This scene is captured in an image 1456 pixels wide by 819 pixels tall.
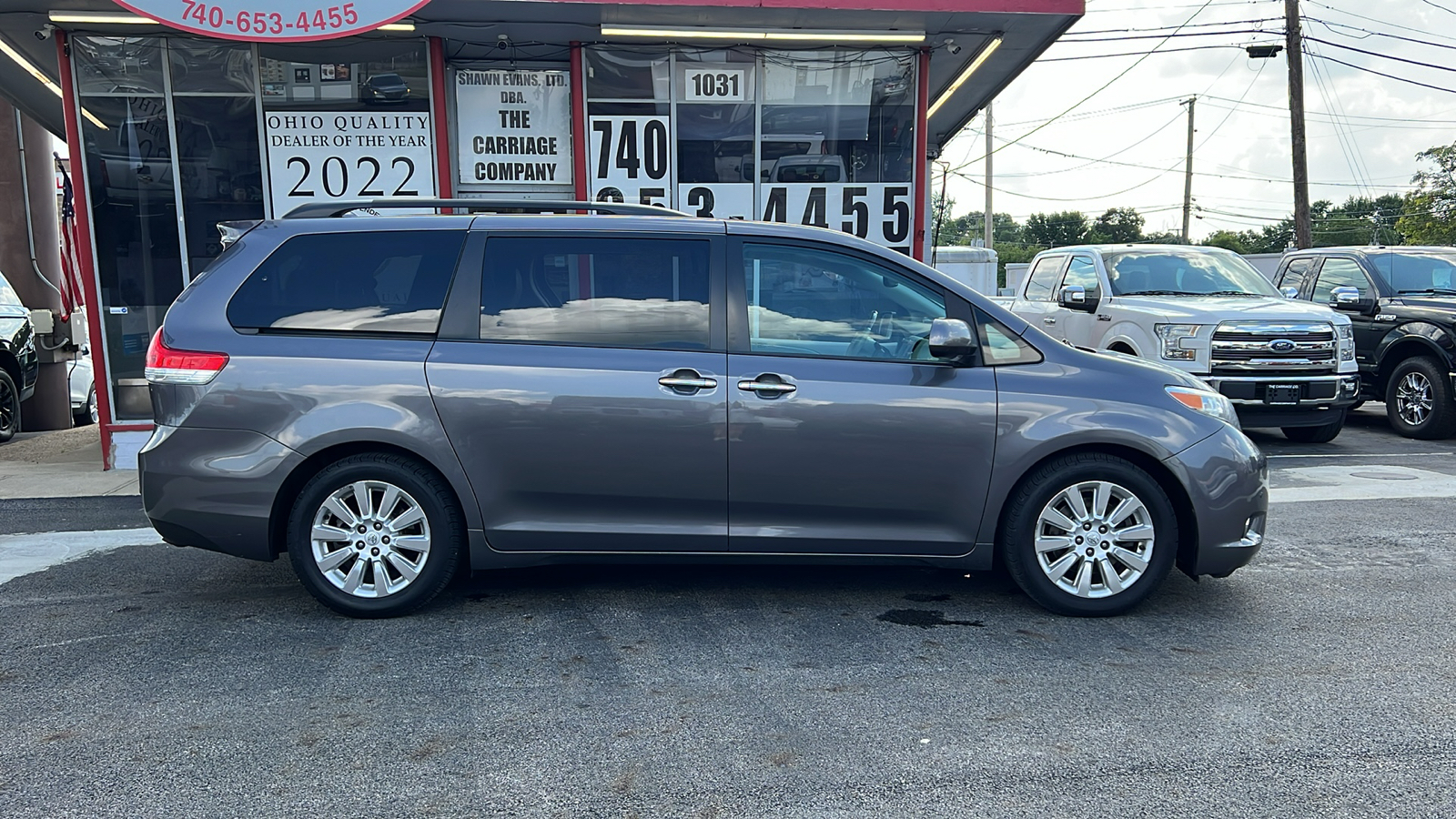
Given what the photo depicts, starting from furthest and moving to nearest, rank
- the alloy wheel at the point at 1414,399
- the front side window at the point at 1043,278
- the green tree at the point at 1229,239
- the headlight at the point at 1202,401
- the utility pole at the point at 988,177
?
the green tree at the point at 1229,239
the utility pole at the point at 988,177
the front side window at the point at 1043,278
the alloy wheel at the point at 1414,399
the headlight at the point at 1202,401

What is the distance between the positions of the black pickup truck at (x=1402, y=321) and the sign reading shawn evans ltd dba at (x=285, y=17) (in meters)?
9.72

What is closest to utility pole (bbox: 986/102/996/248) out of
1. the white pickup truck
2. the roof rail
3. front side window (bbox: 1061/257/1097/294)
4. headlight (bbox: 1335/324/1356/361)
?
front side window (bbox: 1061/257/1097/294)

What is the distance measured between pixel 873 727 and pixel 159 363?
11.5 feet

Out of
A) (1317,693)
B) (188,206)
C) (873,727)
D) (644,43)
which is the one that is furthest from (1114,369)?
(188,206)

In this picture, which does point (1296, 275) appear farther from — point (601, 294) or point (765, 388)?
point (601, 294)

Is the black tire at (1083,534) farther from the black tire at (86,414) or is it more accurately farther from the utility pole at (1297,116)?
the utility pole at (1297,116)

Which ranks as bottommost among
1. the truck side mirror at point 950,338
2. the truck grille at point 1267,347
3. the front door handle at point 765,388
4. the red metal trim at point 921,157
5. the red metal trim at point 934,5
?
the truck grille at point 1267,347

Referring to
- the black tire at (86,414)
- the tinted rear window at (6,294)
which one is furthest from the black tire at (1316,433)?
the black tire at (86,414)

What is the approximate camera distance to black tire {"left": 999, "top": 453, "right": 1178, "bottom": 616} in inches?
182

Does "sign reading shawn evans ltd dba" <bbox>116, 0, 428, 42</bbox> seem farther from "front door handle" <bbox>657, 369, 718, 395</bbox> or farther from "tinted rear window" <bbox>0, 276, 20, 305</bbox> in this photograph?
"tinted rear window" <bbox>0, 276, 20, 305</bbox>

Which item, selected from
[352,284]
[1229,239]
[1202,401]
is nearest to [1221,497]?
[1202,401]

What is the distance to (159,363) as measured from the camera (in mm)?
4605

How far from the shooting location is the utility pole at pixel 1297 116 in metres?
21.4

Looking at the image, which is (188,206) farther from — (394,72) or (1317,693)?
(1317,693)
